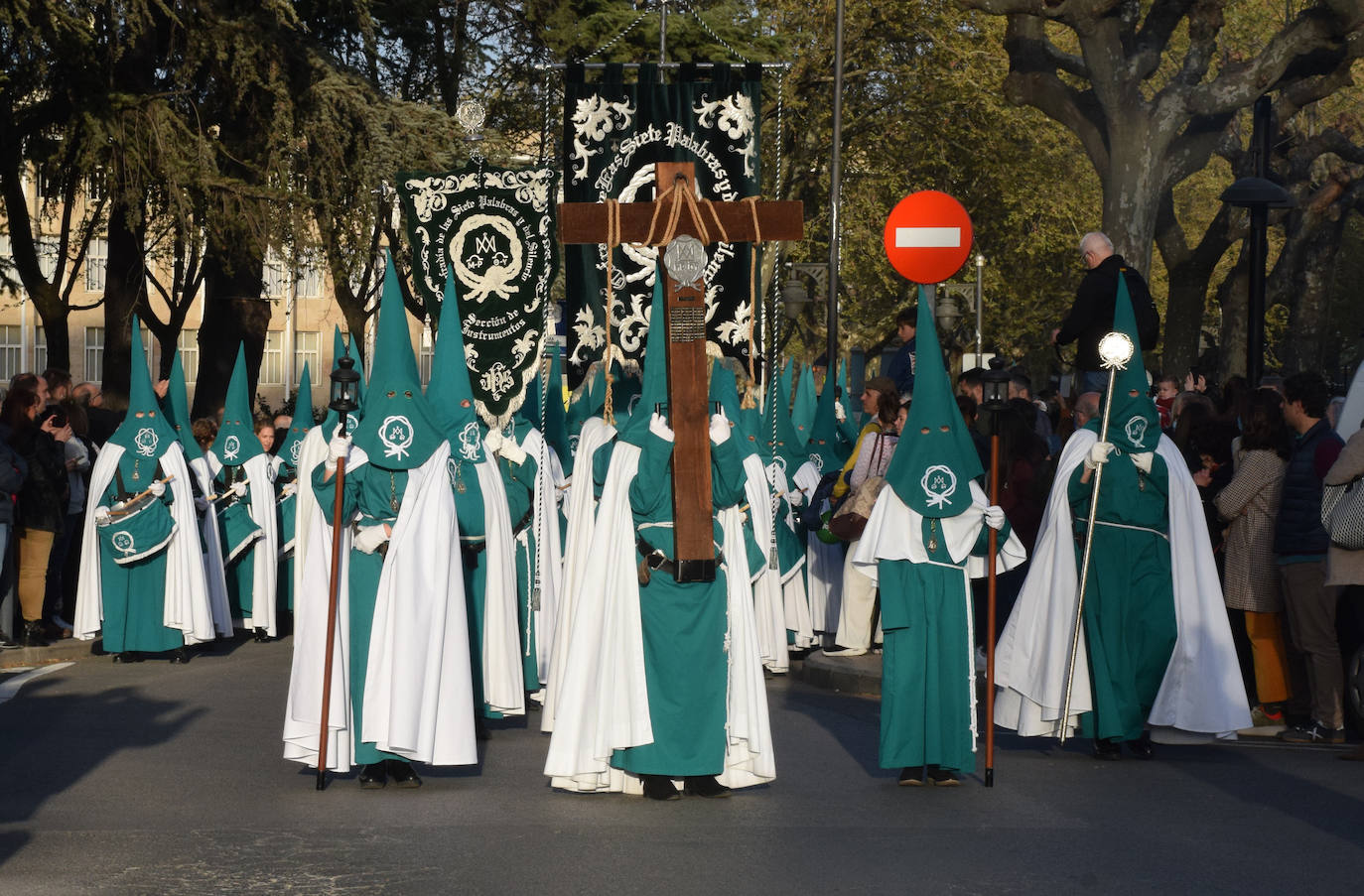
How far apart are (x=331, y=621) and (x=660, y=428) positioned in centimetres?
189

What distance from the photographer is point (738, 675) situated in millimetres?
9648

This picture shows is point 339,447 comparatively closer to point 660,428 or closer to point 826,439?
point 660,428

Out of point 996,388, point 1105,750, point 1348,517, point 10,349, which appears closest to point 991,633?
point 996,388

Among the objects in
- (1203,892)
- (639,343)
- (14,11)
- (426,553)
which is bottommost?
(1203,892)

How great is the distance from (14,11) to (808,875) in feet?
50.4

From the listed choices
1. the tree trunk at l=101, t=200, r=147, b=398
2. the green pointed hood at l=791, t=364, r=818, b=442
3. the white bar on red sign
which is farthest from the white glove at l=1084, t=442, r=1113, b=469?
the tree trunk at l=101, t=200, r=147, b=398

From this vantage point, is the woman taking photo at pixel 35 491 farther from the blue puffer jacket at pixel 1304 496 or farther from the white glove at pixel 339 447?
the blue puffer jacket at pixel 1304 496

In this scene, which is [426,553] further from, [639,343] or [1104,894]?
[639,343]

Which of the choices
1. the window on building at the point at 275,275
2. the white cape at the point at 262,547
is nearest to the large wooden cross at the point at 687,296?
the white cape at the point at 262,547

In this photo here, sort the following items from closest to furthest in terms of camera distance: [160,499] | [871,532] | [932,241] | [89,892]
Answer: [89,892] < [871,532] < [932,241] < [160,499]

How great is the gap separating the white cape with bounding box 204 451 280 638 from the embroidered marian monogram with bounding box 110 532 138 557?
186 centimetres

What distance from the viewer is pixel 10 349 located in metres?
71.4

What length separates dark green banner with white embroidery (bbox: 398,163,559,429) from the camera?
1552cm

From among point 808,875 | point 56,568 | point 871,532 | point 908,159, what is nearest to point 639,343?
point 56,568
